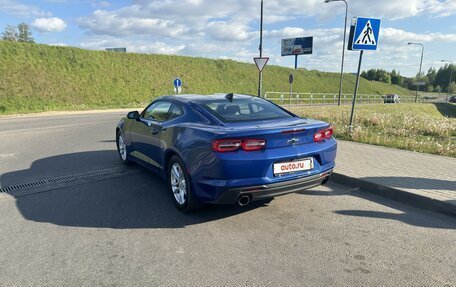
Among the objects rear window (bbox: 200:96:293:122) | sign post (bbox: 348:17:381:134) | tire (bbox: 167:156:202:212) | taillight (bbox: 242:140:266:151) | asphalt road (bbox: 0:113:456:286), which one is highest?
sign post (bbox: 348:17:381:134)

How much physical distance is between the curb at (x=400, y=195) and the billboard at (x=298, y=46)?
193 feet

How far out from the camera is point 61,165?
7.13 m

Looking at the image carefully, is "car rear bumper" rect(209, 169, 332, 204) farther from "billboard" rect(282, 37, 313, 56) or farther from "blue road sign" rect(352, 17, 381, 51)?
"billboard" rect(282, 37, 313, 56)

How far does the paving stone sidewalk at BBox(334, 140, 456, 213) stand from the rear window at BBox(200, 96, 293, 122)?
1.77 metres

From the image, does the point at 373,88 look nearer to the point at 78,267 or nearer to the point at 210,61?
the point at 210,61

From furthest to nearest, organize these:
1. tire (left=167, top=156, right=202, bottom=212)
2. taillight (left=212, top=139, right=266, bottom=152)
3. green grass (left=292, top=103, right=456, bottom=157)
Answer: green grass (left=292, top=103, right=456, bottom=157), tire (left=167, top=156, right=202, bottom=212), taillight (left=212, top=139, right=266, bottom=152)

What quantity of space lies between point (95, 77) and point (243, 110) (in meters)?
30.8

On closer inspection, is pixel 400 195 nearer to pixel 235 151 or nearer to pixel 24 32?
pixel 235 151

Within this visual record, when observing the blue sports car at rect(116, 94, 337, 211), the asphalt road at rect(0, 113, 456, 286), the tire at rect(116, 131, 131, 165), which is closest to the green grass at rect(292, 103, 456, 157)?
the asphalt road at rect(0, 113, 456, 286)

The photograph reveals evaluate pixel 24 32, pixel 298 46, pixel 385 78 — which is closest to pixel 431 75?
pixel 385 78

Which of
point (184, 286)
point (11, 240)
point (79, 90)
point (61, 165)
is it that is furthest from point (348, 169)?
point (79, 90)

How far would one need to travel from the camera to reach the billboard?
200 ft

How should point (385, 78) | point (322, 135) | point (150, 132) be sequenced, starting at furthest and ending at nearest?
point (385, 78) → point (150, 132) → point (322, 135)

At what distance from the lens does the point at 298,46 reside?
61.7m
